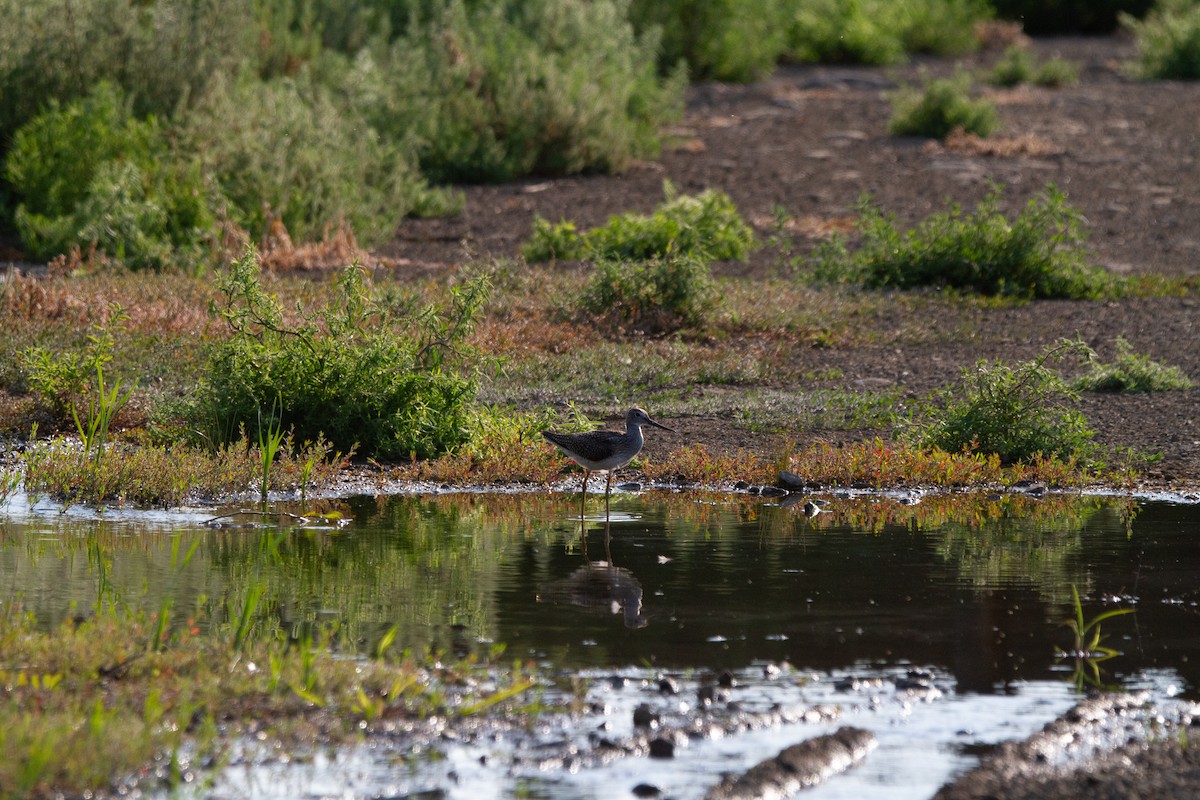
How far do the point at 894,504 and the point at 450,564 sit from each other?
117 inches

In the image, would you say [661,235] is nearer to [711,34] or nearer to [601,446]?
[601,446]

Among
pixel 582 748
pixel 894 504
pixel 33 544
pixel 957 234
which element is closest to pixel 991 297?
pixel 957 234

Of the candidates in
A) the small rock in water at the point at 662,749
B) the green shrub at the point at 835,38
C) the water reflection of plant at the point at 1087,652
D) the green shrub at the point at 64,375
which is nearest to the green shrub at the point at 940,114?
the green shrub at the point at 835,38

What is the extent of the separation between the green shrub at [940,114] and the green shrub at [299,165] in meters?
7.90

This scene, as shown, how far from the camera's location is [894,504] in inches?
386

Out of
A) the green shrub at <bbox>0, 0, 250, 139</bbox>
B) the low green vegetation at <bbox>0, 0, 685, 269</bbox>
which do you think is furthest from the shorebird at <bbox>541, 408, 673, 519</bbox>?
the green shrub at <bbox>0, 0, 250, 139</bbox>

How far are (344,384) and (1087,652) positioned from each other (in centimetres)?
522

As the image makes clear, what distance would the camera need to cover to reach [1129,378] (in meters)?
12.4

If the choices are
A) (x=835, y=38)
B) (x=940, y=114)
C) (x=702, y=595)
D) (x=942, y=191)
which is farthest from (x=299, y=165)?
(x=835, y=38)

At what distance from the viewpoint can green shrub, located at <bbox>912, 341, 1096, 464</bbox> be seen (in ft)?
34.7

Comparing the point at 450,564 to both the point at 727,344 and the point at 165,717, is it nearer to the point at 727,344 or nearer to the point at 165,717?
the point at 165,717

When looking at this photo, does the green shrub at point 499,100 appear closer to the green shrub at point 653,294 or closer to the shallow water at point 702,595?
the green shrub at point 653,294

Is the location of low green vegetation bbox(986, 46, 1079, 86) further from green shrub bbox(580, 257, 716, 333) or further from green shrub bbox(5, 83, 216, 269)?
green shrub bbox(580, 257, 716, 333)

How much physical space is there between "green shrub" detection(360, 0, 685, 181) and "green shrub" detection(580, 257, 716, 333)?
20.4ft
